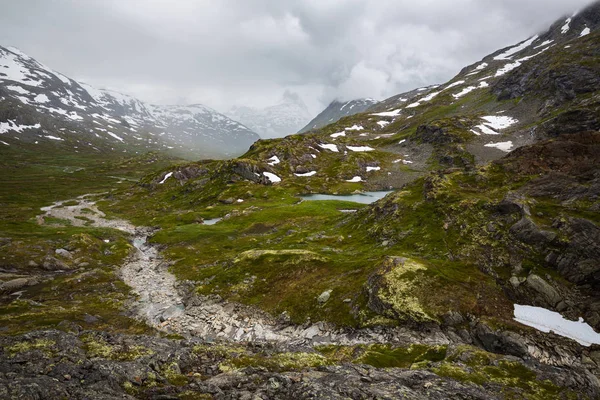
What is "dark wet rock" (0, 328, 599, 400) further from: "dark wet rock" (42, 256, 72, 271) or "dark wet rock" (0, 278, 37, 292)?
"dark wet rock" (42, 256, 72, 271)

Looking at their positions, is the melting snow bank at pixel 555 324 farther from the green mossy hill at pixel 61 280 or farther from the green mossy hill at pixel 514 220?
the green mossy hill at pixel 61 280

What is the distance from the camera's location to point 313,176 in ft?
549

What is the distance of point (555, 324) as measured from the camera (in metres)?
27.6

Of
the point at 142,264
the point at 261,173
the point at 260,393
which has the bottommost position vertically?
the point at 142,264

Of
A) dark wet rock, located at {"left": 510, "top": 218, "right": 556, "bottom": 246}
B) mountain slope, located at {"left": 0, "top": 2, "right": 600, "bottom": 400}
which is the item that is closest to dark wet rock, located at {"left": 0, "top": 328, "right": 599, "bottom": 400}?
mountain slope, located at {"left": 0, "top": 2, "right": 600, "bottom": 400}

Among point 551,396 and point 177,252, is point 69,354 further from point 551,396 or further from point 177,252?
point 177,252

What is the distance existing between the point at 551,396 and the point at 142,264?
67.1 m

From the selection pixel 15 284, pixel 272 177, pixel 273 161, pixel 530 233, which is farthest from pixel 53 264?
pixel 273 161

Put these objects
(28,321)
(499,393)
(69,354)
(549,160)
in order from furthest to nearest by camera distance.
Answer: (549,160) → (28,321) → (69,354) → (499,393)

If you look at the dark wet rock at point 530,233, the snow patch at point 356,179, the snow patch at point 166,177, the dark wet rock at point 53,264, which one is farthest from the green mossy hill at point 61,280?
the snow patch at point 356,179

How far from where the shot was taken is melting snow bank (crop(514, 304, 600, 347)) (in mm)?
25922

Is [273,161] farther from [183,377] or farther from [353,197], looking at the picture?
[183,377]

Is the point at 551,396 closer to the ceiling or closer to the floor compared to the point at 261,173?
closer to the floor

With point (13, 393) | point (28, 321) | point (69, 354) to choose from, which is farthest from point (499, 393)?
point (28, 321)
